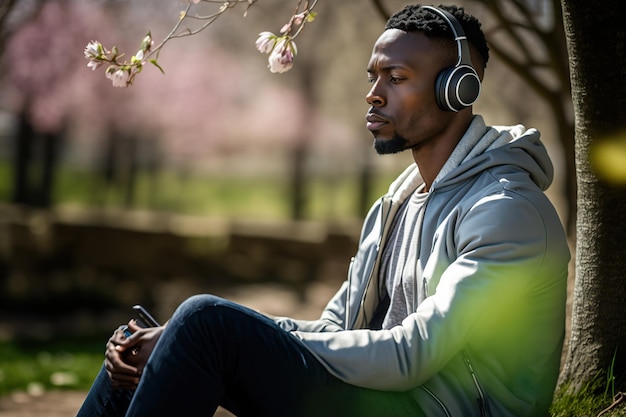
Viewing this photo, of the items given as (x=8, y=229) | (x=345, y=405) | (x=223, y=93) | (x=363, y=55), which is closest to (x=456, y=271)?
(x=345, y=405)

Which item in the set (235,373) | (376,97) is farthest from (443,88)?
(235,373)

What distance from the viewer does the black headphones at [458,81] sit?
2.80 m

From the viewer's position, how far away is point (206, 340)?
7.81 ft

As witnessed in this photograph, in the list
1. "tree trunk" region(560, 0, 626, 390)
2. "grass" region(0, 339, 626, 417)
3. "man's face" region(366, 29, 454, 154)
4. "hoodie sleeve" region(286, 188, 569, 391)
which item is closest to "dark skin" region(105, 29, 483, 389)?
"man's face" region(366, 29, 454, 154)

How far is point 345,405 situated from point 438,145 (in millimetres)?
1047

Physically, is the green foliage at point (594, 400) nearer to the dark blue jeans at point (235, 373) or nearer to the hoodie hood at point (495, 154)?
the hoodie hood at point (495, 154)

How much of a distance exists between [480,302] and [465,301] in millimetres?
54

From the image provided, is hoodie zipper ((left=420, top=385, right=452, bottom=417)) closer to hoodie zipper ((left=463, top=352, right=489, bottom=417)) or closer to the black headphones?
hoodie zipper ((left=463, top=352, right=489, bottom=417))

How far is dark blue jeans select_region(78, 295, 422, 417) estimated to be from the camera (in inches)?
92.7

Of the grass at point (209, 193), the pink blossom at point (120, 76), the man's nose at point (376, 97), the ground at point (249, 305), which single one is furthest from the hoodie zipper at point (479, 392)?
the grass at point (209, 193)

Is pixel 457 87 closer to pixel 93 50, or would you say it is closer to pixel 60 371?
pixel 93 50

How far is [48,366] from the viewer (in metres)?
7.64

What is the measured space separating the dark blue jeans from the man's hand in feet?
0.38

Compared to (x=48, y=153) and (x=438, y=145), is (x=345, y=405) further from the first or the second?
(x=48, y=153)
